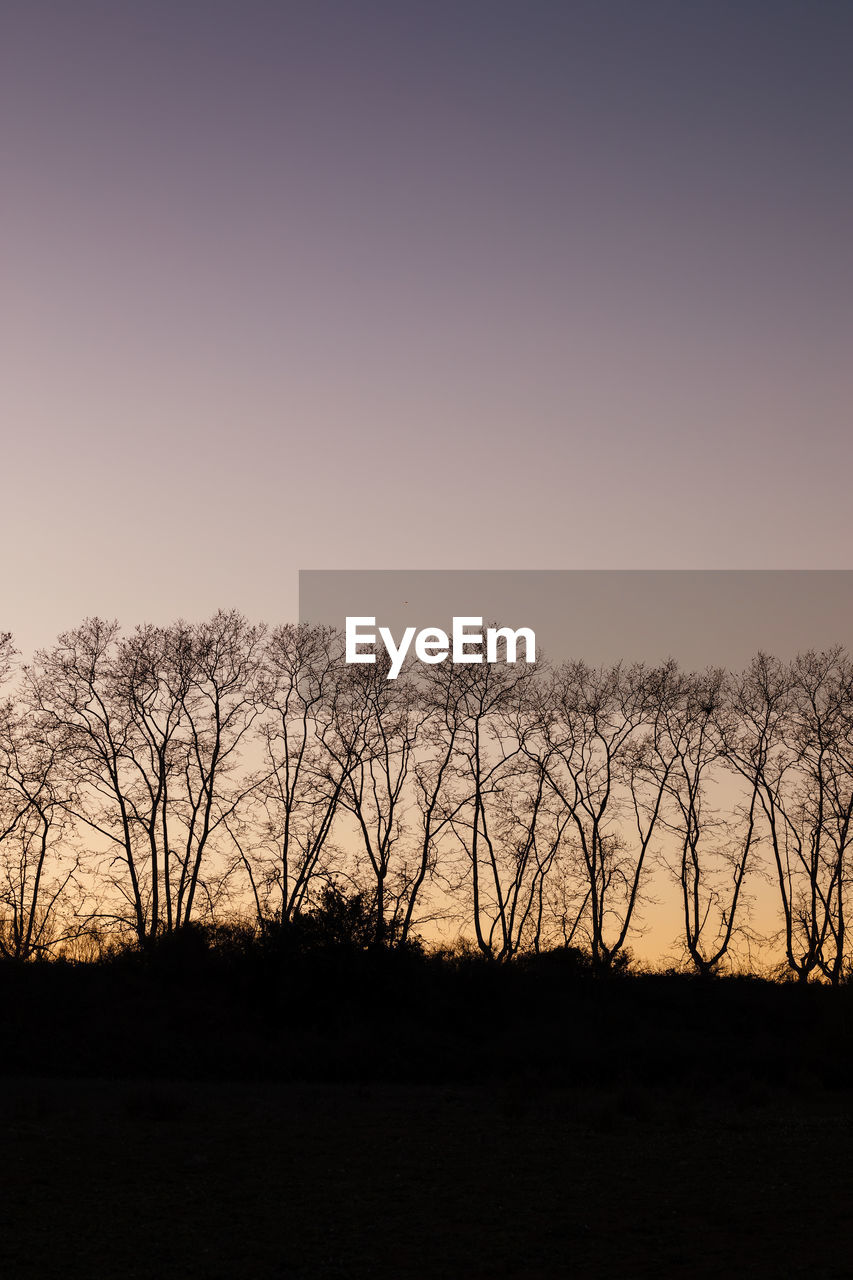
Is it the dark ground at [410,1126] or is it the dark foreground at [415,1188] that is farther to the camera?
the dark ground at [410,1126]

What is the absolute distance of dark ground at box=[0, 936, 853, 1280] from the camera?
40.0 ft

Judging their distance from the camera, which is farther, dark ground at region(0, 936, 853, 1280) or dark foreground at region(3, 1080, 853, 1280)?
dark ground at region(0, 936, 853, 1280)

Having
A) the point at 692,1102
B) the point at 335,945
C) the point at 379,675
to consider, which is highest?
the point at 379,675

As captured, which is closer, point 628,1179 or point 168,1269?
point 168,1269

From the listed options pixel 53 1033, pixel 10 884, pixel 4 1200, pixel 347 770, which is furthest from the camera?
pixel 347 770

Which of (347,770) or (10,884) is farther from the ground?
(347,770)

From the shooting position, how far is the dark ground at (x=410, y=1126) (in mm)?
12203

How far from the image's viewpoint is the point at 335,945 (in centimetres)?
3462

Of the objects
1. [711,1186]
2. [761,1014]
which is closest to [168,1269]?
[711,1186]

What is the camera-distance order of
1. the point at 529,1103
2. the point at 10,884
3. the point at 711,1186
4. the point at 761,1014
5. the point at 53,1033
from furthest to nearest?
the point at 10,884 → the point at 761,1014 → the point at 53,1033 → the point at 529,1103 → the point at 711,1186

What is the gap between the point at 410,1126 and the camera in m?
19.4

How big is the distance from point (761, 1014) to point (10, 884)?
2605 cm

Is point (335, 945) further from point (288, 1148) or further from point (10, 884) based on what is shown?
point (288, 1148)

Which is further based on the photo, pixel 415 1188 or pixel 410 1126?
pixel 410 1126
